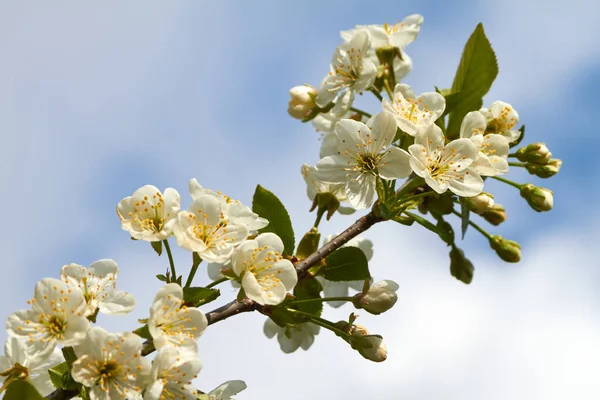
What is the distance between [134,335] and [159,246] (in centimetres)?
47

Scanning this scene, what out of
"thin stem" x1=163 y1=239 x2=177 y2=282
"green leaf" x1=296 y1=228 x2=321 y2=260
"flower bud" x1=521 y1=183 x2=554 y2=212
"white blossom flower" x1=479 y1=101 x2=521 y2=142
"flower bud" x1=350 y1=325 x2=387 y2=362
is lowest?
"flower bud" x1=350 y1=325 x2=387 y2=362

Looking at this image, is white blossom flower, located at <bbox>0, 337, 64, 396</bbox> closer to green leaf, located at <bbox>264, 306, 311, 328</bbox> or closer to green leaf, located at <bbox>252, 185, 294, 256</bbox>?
green leaf, located at <bbox>264, 306, 311, 328</bbox>

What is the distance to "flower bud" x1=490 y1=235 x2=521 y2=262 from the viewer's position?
3.41m

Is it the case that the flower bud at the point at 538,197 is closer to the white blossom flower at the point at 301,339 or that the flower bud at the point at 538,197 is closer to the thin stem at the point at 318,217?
the thin stem at the point at 318,217

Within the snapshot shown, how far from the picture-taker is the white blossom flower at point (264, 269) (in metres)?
2.47

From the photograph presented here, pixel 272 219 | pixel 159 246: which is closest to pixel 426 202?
pixel 272 219

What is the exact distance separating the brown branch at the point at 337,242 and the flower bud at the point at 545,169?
2.94ft

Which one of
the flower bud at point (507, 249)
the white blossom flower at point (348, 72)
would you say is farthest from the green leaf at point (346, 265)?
the flower bud at point (507, 249)

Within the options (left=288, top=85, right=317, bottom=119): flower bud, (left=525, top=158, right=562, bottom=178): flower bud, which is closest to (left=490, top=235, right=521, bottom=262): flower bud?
(left=525, top=158, right=562, bottom=178): flower bud

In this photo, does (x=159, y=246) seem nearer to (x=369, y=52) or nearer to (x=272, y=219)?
(x=272, y=219)

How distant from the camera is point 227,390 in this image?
272 centimetres

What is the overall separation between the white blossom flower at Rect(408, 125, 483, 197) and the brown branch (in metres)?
0.26

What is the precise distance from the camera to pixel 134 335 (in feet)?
7.18

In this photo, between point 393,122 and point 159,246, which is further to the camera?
point 393,122
